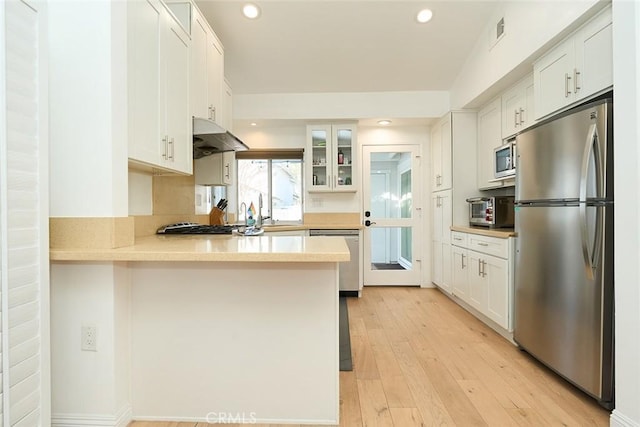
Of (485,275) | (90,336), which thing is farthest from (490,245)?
(90,336)

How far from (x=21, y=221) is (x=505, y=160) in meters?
3.44

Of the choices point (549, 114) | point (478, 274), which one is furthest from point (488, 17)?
point (478, 274)

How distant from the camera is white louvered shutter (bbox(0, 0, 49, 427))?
1.17 metres

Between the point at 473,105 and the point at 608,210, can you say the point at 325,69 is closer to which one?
the point at 473,105

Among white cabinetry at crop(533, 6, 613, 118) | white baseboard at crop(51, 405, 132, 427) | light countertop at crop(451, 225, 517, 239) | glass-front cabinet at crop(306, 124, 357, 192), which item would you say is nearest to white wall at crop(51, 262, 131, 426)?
white baseboard at crop(51, 405, 132, 427)

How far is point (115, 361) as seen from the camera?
4.89 ft

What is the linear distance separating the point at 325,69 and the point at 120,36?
2528 mm


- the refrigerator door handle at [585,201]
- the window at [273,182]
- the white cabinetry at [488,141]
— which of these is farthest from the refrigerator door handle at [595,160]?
the window at [273,182]

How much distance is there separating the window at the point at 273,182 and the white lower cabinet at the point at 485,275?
216cm

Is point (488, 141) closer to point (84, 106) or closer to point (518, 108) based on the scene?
point (518, 108)

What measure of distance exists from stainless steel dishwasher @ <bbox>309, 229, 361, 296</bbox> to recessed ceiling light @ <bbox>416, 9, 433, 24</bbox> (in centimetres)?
238

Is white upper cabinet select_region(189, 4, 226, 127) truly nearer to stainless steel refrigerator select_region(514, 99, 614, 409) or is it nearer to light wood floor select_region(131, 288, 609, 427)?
light wood floor select_region(131, 288, 609, 427)

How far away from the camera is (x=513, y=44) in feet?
8.53

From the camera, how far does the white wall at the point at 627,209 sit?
4.69 feet
